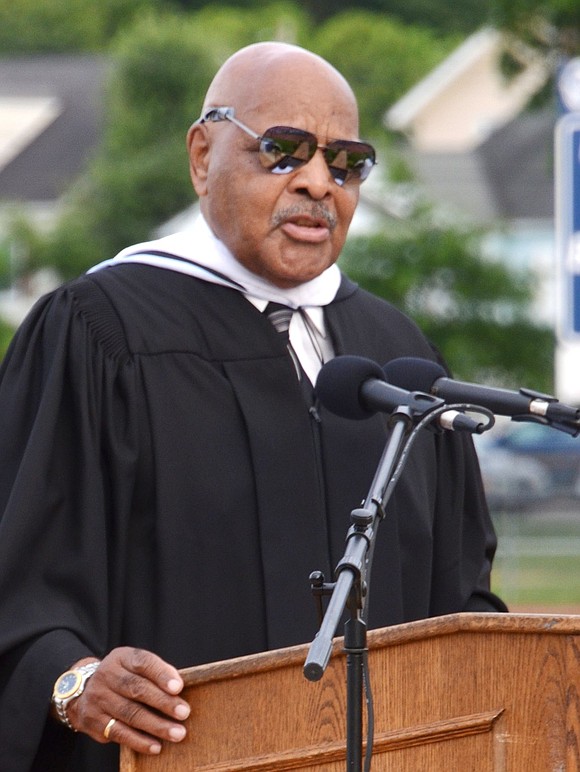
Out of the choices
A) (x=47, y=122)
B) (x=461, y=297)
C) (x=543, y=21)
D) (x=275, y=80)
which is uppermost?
(x=47, y=122)

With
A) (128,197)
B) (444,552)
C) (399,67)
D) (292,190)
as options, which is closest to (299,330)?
(292,190)

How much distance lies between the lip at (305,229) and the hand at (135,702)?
1.21 meters

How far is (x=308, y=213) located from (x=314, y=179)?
77mm

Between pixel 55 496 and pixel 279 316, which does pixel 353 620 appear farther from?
pixel 279 316

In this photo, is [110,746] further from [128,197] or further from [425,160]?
[425,160]

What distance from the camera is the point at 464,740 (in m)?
2.47

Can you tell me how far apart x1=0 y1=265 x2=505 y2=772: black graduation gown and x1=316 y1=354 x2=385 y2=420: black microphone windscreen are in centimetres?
50

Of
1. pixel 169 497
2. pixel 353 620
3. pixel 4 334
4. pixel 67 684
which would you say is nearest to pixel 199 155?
pixel 169 497

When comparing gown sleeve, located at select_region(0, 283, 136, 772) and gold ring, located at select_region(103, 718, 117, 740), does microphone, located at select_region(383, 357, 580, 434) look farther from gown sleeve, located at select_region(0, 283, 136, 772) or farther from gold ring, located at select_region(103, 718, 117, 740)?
gold ring, located at select_region(103, 718, 117, 740)

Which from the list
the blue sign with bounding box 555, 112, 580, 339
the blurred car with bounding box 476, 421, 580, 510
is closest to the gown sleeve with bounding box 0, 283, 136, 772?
the blue sign with bounding box 555, 112, 580, 339

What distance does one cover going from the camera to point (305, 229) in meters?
3.59

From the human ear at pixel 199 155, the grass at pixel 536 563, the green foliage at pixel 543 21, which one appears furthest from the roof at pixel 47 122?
the human ear at pixel 199 155

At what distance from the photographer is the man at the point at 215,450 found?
3.17 m

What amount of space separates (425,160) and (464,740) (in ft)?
126
